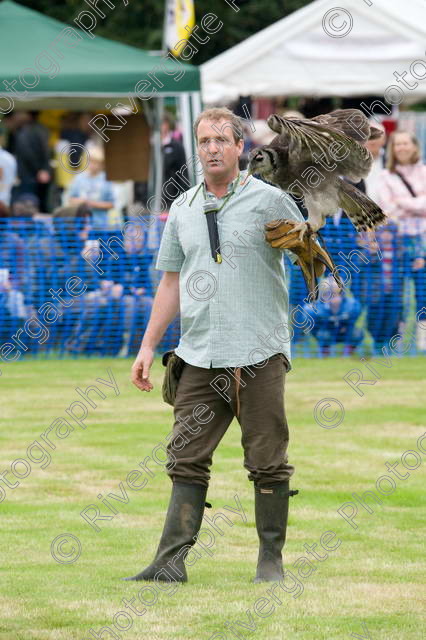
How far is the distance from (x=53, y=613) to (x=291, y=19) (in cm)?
1168

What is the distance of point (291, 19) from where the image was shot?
1540cm

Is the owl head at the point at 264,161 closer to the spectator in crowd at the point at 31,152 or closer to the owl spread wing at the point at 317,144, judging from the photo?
the owl spread wing at the point at 317,144

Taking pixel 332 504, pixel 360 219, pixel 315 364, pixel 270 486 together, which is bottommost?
pixel 315 364

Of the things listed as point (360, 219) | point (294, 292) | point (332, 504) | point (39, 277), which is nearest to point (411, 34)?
point (294, 292)

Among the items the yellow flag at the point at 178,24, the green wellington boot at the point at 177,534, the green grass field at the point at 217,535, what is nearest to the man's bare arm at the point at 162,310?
the green wellington boot at the point at 177,534

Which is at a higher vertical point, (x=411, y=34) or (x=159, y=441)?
(x=411, y=34)

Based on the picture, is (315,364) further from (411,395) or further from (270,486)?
(270,486)

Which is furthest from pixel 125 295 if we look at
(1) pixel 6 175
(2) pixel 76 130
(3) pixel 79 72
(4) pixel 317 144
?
(4) pixel 317 144

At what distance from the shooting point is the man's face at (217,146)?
198 inches

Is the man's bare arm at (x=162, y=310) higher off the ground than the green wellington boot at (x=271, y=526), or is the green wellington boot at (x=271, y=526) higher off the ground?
the man's bare arm at (x=162, y=310)

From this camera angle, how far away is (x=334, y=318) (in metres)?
12.4

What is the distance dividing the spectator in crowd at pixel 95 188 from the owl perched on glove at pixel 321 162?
9345 millimetres

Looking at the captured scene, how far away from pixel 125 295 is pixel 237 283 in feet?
24.6

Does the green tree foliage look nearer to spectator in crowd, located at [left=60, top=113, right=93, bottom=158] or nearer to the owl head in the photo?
spectator in crowd, located at [left=60, top=113, right=93, bottom=158]
